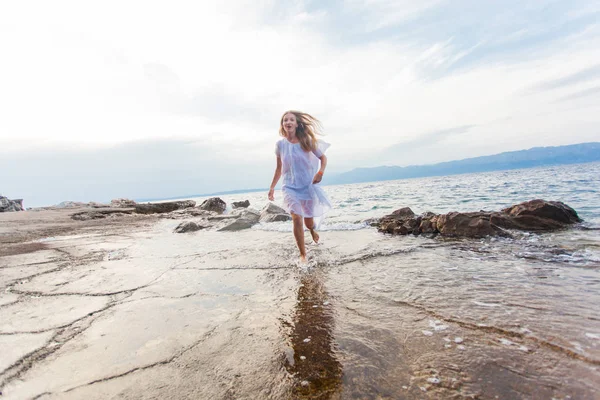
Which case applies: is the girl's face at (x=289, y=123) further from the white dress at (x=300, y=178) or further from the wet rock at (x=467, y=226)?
the wet rock at (x=467, y=226)

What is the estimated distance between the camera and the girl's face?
15.0 feet

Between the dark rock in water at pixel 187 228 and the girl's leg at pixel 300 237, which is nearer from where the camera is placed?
the girl's leg at pixel 300 237

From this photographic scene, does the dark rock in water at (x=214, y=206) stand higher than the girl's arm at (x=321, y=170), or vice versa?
the girl's arm at (x=321, y=170)

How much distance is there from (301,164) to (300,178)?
22cm

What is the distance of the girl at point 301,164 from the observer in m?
4.59

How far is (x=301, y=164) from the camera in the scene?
4633mm

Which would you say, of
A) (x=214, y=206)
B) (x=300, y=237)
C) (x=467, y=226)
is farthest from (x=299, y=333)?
(x=214, y=206)

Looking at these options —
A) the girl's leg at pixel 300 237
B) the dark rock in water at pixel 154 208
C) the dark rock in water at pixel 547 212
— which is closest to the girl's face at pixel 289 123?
the girl's leg at pixel 300 237

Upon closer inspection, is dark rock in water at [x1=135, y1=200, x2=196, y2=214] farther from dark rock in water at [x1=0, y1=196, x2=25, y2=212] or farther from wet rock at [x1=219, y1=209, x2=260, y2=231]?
wet rock at [x1=219, y1=209, x2=260, y2=231]

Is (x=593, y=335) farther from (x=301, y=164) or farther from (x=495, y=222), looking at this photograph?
(x=495, y=222)

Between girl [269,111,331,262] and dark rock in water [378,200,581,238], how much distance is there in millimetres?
2500

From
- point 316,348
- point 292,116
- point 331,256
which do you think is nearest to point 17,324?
point 316,348

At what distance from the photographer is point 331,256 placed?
464 cm

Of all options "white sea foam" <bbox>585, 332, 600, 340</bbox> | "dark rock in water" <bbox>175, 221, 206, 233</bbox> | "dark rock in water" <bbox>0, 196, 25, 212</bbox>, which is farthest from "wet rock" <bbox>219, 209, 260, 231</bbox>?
"dark rock in water" <bbox>0, 196, 25, 212</bbox>
